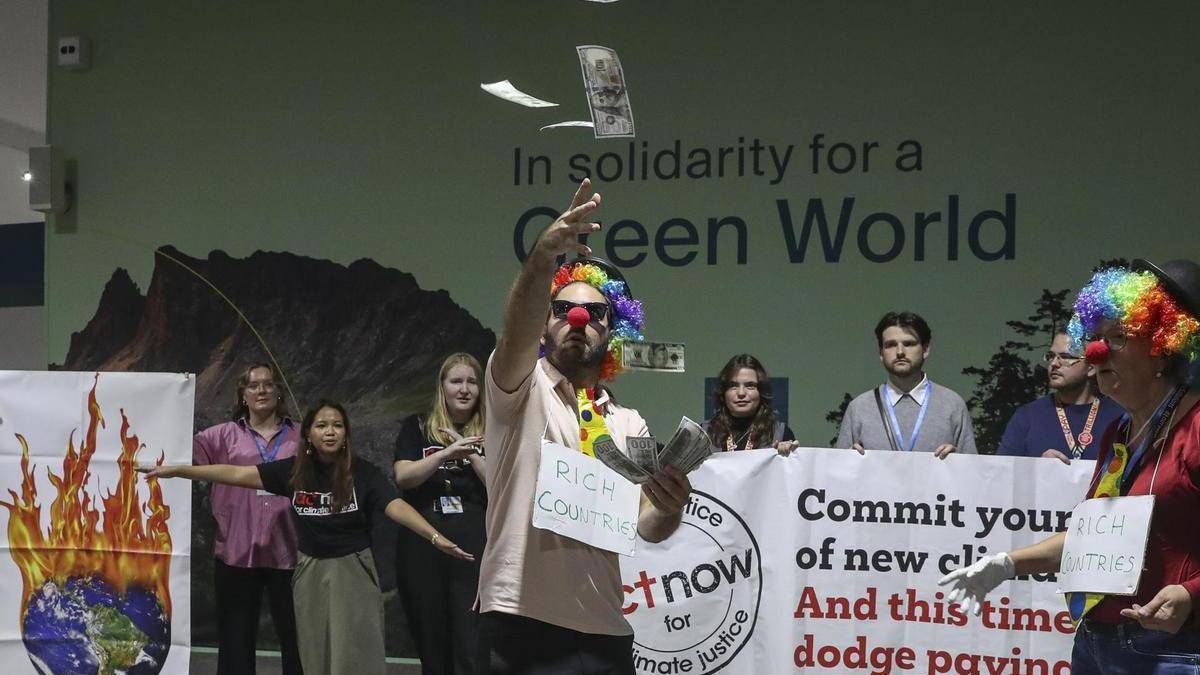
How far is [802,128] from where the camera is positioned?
7215mm

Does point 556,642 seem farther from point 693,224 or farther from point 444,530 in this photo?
point 693,224

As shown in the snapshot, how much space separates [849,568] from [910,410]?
76 centimetres

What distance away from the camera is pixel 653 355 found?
3521 mm

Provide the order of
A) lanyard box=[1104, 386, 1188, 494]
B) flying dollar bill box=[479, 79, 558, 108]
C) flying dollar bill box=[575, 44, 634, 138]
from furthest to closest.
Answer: flying dollar bill box=[479, 79, 558, 108], flying dollar bill box=[575, 44, 634, 138], lanyard box=[1104, 386, 1188, 494]

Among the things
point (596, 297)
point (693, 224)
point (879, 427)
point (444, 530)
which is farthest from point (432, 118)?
point (596, 297)

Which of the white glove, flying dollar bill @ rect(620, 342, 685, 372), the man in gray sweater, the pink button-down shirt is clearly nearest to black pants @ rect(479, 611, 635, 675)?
flying dollar bill @ rect(620, 342, 685, 372)

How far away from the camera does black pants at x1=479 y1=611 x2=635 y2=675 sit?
3.19 meters

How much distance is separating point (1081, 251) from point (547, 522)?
4484mm

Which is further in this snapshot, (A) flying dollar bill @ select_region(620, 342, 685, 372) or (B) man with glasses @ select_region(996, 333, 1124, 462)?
(B) man with glasses @ select_region(996, 333, 1124, 462)

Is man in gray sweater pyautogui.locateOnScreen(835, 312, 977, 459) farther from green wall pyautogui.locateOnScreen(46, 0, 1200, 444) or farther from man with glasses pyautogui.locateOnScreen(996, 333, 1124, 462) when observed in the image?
green wall pyautogui.locateOnScreen(46, 0, 1200, 444)

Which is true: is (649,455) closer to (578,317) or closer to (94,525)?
(578,317)

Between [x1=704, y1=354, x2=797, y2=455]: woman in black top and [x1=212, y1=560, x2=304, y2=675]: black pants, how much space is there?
7.52 ft

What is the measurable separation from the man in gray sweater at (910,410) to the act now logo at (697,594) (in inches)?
26.3

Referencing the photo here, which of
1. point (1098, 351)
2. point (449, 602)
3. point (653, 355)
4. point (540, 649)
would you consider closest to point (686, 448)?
point (653, 355)
